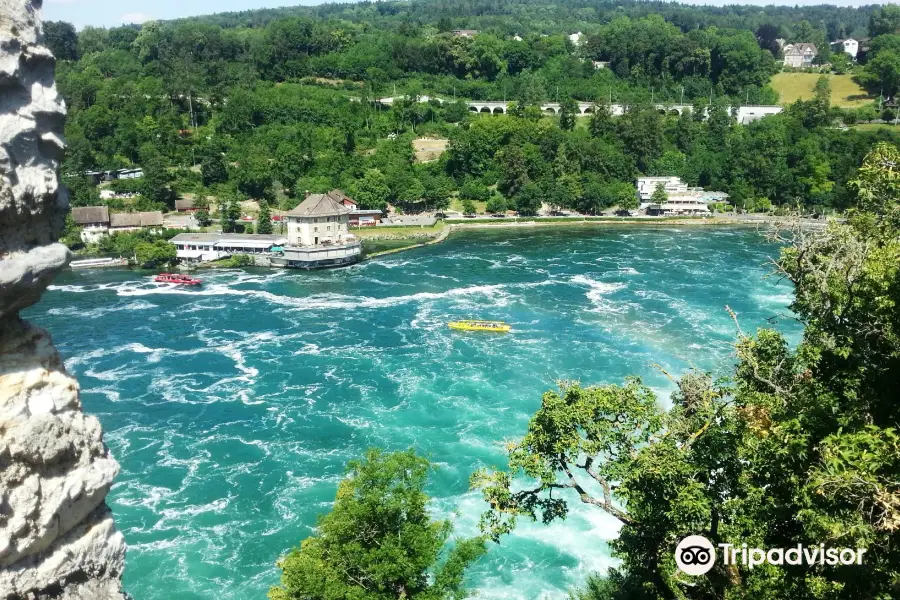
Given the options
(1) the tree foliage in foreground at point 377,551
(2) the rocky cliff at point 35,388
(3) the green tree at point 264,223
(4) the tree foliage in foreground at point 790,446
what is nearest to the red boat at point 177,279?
(3) the green tree at point 264,223

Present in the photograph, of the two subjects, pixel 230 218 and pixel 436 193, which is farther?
pixel 436 193

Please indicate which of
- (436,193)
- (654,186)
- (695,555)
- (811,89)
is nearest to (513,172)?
(436,193)

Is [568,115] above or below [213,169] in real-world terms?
above

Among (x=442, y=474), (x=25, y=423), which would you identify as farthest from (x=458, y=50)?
(x=25, y=423)

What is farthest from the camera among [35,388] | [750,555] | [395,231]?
[395,231]

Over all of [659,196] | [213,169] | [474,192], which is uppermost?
[213,169]

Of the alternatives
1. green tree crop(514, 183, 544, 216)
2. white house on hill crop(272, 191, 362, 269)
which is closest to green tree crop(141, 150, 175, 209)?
white house on hill crop(272, 191, 362, 269)

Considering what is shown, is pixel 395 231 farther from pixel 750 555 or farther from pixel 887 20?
pixel 887 20
